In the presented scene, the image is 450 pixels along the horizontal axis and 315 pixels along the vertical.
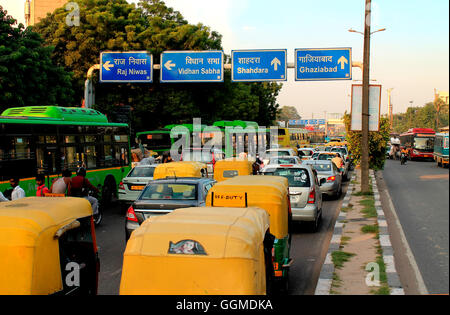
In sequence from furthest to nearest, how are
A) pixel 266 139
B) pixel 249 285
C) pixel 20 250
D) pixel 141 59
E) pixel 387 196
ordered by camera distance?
pixel 266 139 → pixel 141 59 → pixel 387 196 → pixel 20 250 → pixel 249 285

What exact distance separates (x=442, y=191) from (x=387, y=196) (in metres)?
18.1

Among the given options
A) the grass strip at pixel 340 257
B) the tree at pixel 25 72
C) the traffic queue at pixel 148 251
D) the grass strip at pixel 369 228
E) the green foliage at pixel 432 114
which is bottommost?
the grass strip at pixel 369 228

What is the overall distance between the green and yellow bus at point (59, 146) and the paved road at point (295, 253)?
86.3 inches

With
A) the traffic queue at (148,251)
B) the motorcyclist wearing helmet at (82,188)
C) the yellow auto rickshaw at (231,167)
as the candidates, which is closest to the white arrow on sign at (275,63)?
the yellow auto rickshaw at (231,167)

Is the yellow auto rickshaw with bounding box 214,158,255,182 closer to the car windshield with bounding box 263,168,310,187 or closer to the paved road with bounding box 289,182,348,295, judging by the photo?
the paved road with bounding box 289,182,348,295

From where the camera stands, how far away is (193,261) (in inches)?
152

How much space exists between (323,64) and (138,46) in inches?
650

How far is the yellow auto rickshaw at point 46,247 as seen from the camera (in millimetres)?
4148

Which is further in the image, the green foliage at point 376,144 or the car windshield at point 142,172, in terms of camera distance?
the green foliage at point 376,144
